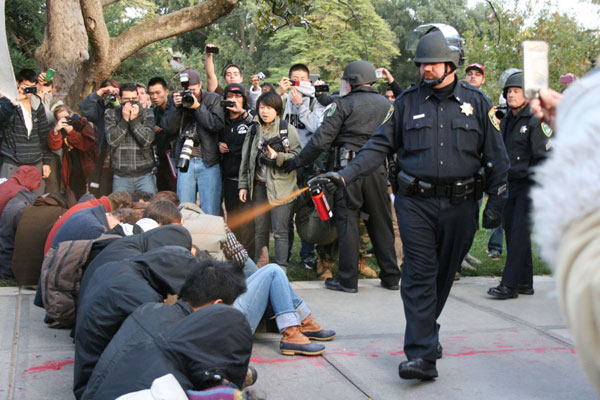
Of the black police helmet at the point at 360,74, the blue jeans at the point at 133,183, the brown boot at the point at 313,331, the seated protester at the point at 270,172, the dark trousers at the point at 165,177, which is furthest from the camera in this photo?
the dark trousers at the point at 165,177

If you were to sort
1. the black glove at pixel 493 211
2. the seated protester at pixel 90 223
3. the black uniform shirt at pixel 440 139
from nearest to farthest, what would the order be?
the black uniform shirt at pixel 440 139 → the black glove at pixel 493 211 → the seated protester at pixel 90 223

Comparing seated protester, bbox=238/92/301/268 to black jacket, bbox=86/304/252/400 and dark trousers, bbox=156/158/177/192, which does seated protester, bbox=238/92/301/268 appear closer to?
dark trousers, bbox=156/158/177/192

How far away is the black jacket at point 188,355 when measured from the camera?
10.1 feet

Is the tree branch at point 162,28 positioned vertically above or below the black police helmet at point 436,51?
above

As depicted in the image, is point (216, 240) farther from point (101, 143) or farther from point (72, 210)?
point (101, 143)

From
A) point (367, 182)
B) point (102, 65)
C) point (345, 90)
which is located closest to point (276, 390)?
point (367, 182)

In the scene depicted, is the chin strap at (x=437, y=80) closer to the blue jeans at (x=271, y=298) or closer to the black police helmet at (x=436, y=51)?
the black police helmet at (x=436, y=51)

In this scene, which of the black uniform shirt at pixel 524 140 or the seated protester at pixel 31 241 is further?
the black uniform shirt at pixel 524 140

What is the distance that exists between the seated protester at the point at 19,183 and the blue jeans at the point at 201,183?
1603 mm

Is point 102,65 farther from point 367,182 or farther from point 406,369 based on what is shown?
point 406,369

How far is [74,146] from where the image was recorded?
344 inches

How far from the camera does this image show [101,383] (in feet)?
10.7

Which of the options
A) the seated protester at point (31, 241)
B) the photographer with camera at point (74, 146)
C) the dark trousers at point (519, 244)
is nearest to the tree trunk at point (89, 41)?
the photographer with camera at point (74, 146)

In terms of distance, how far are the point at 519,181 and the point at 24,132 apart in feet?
18.1
